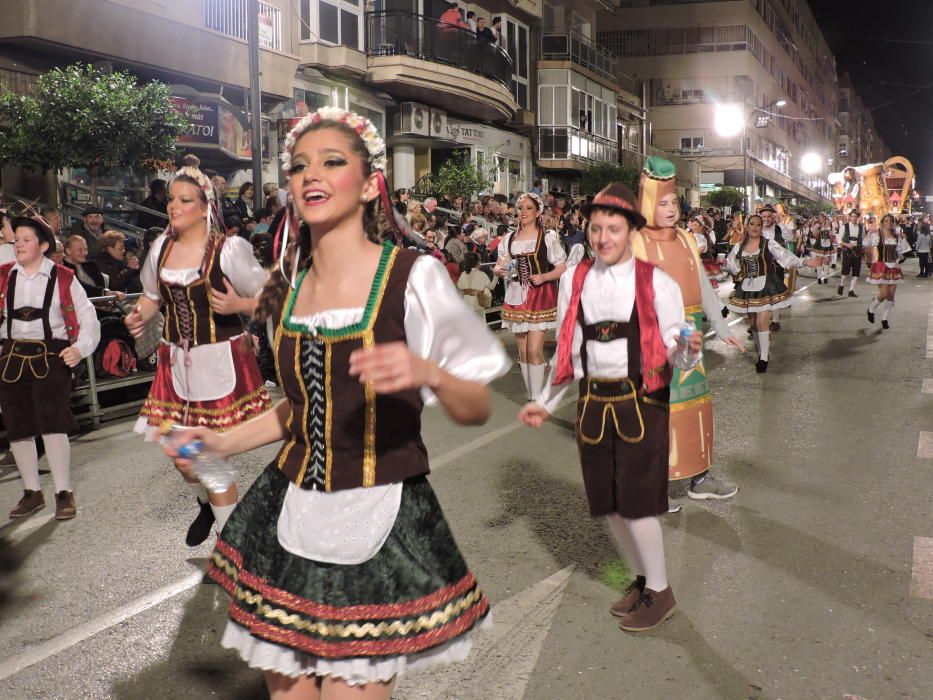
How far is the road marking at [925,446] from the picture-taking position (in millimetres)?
7500

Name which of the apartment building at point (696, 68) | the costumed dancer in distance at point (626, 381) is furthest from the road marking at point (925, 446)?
the apartment building at point (696, 68)

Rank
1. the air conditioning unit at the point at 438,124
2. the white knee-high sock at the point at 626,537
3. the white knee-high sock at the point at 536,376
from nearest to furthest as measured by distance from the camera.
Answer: the white knee-high sock at the point at 626,537 → the white knee-high sock at the point at 536,376 → the air conditioning unit at the point at 438,124

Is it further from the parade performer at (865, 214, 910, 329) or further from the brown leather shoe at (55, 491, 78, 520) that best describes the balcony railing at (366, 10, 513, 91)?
the brown leather shoe at (55, 491, 78, 520)

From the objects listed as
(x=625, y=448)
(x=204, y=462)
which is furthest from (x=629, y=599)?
(x=204, y=462)

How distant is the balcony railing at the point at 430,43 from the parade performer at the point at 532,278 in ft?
53.1

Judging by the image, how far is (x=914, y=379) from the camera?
11.1 meters

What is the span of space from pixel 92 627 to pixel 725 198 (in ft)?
157

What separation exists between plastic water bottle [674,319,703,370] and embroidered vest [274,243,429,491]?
196cm

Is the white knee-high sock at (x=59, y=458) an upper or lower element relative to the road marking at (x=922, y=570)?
upper

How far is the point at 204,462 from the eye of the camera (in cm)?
266

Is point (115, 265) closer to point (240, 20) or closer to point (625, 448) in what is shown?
point (625, 448)

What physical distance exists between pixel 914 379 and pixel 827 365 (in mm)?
1274

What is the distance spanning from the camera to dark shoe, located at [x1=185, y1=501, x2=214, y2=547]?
5238 mm

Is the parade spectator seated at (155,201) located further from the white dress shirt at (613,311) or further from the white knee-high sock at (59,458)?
the white dress shirt at (613,311)
